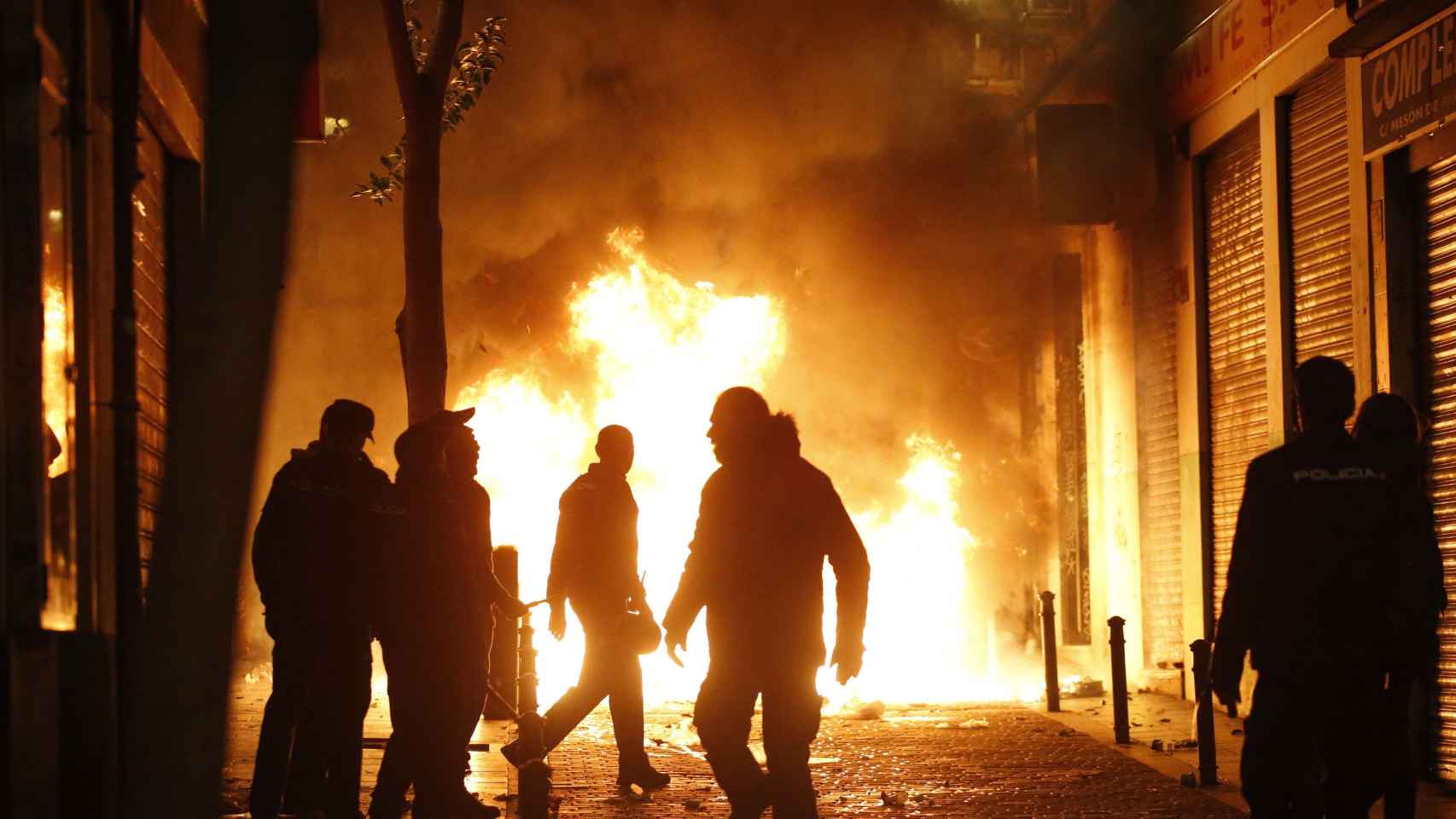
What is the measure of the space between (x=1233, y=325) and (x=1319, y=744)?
8.73m

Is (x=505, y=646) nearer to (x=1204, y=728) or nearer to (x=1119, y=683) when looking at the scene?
(x=1119, y=683)

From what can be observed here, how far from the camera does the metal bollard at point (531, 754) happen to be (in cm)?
760

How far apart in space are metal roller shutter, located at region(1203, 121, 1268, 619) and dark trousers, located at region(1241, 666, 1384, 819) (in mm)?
7858

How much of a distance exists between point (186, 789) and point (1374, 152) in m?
7.74

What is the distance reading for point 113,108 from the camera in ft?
23.8

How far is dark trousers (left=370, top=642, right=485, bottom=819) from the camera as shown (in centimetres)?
713

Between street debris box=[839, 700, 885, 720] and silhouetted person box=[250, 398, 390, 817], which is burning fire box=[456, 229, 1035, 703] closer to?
street debris box=[839, 700, 885, 720]

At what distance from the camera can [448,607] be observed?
7168mm

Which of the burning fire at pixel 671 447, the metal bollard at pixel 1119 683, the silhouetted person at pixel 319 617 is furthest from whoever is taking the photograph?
the burning fire at pixel 671 447

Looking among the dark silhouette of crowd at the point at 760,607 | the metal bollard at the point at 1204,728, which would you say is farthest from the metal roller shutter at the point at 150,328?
the metal bollard at the point at 1204,728

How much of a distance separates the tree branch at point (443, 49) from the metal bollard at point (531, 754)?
14.9ft

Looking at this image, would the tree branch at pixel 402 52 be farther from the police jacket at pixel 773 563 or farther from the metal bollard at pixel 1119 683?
the police jacket at pixel 773 563

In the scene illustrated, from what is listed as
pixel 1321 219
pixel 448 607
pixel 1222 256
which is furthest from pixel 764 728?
pixel 1222 256

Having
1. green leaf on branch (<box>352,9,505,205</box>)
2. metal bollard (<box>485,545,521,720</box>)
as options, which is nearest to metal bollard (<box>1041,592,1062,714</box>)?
metal bollard (<box>485,545,521,720</box>)
